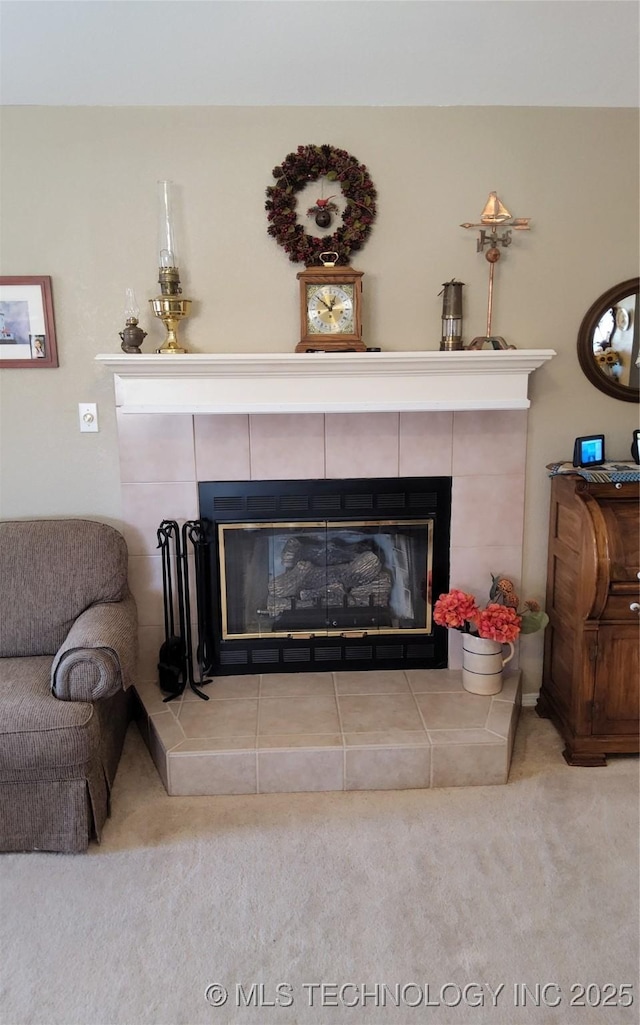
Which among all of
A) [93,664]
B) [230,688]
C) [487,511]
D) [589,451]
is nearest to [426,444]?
[487,511]

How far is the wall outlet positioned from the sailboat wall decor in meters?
1.42

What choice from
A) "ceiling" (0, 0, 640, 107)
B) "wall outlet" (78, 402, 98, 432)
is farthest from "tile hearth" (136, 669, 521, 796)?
"ceiling" (0, 0, 640, 107)

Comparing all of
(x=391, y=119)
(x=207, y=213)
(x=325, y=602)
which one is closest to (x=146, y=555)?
(x=325, y=602)

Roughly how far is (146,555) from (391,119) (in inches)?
72.3

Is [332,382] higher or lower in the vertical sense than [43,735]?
higher

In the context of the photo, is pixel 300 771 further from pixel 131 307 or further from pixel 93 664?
pixel 131 307

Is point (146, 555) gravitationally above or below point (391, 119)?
below

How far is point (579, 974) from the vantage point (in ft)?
5.26

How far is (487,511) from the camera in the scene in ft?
8.83

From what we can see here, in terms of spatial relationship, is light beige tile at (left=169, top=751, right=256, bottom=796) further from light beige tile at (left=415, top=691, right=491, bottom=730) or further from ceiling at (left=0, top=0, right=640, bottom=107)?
ceiling at (left=0, top=0, right=640, bottom=107)

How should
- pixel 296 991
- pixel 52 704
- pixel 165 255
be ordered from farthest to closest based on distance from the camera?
1. pixel 165 255
2. pixel 52 704
3. pixel 296 991

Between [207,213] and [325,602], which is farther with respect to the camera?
[325,602]

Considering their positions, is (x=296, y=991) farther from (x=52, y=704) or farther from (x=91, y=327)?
(x=91, y=327)

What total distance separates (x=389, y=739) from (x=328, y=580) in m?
0.73
